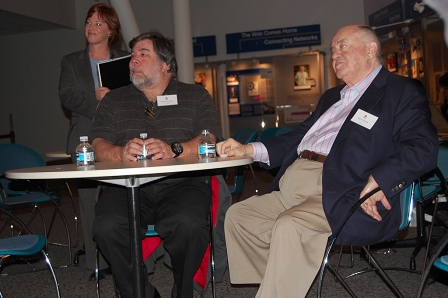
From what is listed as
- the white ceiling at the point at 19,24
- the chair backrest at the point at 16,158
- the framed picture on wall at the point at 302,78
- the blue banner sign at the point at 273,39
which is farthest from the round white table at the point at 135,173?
the blue banner sign at the point at 273,39

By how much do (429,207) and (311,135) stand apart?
216 cm

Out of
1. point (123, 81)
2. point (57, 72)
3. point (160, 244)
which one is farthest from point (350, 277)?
point (57, 72)

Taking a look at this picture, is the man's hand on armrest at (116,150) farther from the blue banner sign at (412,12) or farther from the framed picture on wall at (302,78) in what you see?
the framed picture on wall at (302,78)

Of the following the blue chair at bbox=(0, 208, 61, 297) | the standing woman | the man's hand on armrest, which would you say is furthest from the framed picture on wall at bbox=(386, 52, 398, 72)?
the blue chair at bbox=(0, 208, 61, 297)

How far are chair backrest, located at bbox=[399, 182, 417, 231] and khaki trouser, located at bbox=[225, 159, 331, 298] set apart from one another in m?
0.39

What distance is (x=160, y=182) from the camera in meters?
2.94

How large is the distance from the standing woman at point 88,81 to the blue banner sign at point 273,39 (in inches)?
369

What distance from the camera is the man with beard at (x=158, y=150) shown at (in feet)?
8.52

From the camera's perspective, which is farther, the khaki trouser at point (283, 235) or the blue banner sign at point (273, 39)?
the blue banner sign at point (273, 39)

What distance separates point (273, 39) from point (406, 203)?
1089cm

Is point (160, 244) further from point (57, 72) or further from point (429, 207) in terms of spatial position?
point (57, 72)

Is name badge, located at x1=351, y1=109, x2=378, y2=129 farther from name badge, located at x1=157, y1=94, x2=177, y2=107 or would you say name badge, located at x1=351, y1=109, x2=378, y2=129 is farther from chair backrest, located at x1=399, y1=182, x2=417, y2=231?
name badge, located at x1=157, y1=94, x2=177, y2=107

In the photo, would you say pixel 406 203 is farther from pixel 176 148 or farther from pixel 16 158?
pixel 16 158

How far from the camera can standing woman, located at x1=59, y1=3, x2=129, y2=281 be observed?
3.76 m
